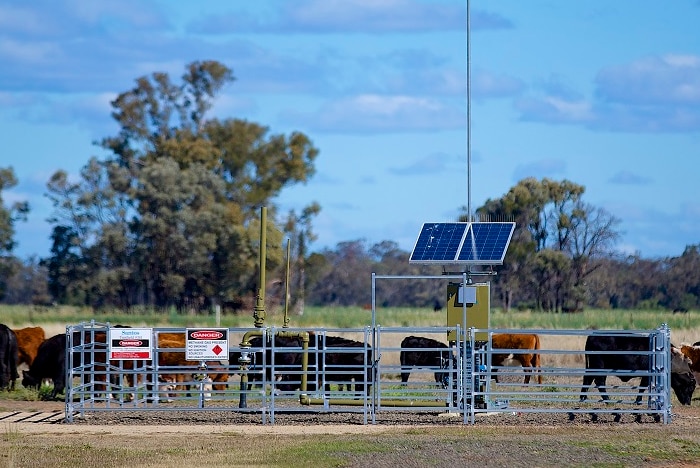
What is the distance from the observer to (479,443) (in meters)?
16.4

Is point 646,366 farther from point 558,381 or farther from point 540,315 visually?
point 540,315

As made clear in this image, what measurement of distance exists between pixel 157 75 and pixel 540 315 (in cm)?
3347

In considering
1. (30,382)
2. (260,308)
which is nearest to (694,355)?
(260,308)

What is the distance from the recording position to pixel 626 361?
2100cm

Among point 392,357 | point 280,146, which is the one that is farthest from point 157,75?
point 392,357

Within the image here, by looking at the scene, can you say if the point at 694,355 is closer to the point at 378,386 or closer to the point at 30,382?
the point at 378,386

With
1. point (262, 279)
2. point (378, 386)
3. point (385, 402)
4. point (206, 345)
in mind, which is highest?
point (262, 279)

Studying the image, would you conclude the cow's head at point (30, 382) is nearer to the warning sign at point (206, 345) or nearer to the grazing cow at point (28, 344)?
the grazing cow at point (28, 344)

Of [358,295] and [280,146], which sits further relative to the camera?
[358,295]

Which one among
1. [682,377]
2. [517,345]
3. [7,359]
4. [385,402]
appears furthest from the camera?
[517,345]

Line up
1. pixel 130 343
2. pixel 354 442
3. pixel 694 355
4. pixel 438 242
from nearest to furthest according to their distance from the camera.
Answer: pixel 354 442, pixel 130 343, pixel 438 242, pixel 694 355

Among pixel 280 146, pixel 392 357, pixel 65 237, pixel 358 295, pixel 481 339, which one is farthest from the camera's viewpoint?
pixel 358 295

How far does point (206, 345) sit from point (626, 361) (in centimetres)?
732

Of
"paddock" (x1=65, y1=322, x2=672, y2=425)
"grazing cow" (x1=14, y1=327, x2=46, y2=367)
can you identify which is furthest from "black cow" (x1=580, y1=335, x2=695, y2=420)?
"grazing cow" (x1=14, y1=327, x2=46, y2=367)
